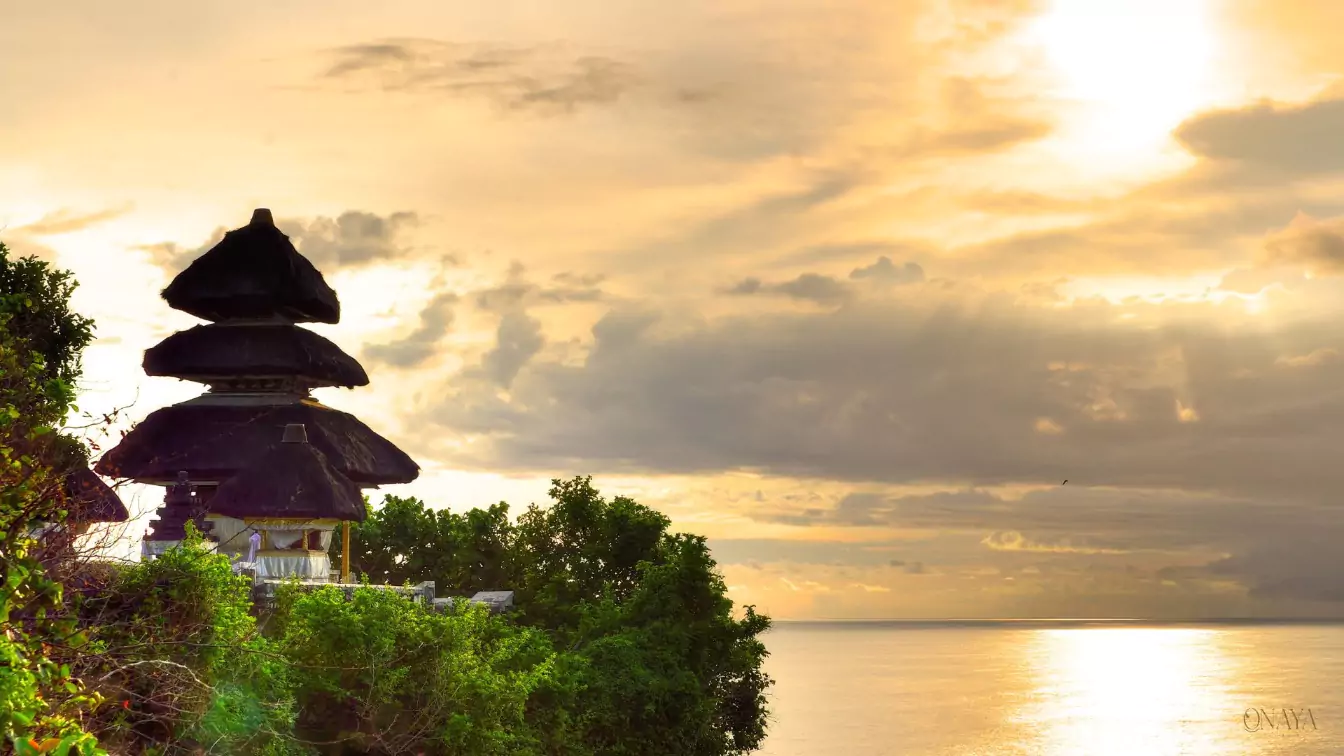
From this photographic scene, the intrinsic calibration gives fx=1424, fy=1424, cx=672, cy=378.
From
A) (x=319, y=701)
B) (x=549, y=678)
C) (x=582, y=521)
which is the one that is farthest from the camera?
(x=582, y=521)

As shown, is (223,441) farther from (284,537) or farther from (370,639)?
(370,639)

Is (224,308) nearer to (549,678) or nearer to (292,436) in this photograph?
(292,436)

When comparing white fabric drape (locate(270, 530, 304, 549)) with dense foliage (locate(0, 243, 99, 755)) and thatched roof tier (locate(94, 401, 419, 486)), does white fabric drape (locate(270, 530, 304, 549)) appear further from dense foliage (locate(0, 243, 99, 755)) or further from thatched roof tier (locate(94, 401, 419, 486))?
dense foliage (locate(0, 243, 99, 755))

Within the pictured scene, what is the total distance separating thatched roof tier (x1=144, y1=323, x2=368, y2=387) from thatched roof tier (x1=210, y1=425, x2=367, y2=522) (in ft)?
11.3

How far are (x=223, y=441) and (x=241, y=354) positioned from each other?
2.86 meters

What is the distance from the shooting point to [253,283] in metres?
42.6

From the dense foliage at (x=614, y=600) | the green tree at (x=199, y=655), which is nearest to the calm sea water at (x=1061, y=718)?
the dense foliage at (x=614, y=600)

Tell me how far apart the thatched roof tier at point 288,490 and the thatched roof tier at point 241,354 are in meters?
3.44

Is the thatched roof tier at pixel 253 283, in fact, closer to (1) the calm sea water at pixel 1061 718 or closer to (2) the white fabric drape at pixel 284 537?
(2) the white fabric drape at pixel 284 537

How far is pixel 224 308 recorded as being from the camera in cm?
4297

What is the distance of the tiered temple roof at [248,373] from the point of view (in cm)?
4103

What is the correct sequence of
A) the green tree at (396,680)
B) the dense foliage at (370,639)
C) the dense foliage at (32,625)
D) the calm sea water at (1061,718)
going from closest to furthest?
the dense foliage at (32,625), the dense foliage at (370,639), the green tree at (396,680), the calm sea water at (1061,718)

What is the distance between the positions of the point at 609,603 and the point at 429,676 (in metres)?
16.2

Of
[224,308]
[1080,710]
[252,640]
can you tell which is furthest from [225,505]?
→ [1080,710]
